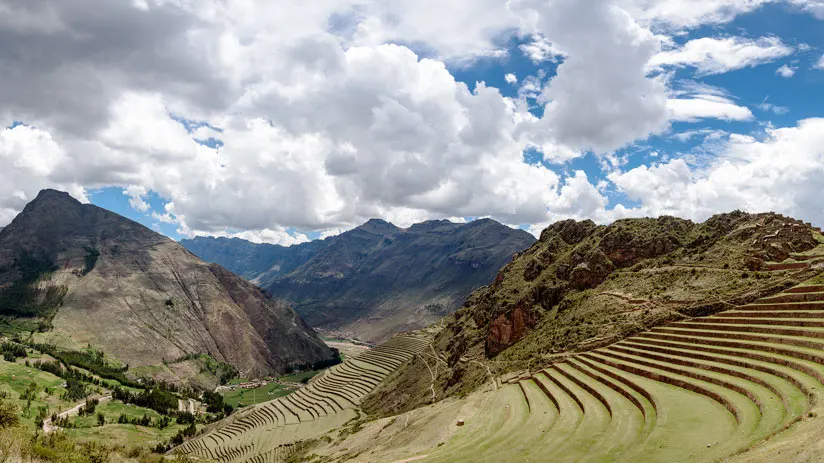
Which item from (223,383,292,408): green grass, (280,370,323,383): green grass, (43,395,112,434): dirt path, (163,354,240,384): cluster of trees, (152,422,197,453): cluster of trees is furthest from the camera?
(280,370,323,383): green grass

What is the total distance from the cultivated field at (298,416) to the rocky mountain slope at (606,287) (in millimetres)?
10464

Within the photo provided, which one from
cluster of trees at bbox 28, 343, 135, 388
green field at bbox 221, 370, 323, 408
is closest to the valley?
cluster of trees at bbox 28, 343, 135, 388

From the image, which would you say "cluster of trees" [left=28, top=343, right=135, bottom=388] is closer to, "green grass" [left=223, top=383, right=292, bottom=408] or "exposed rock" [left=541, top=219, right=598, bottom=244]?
"green grass" [left=223, top=383, right=292, bottom=408]

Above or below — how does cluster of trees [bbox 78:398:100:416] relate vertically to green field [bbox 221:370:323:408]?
above

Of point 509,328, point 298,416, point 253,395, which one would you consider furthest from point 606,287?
point 253,395

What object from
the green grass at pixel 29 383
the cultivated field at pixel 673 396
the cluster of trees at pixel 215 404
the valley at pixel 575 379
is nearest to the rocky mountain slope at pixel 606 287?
the valley at pixel 575 379

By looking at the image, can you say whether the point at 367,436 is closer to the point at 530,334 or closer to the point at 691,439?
the point at 530,334

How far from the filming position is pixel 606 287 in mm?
62906

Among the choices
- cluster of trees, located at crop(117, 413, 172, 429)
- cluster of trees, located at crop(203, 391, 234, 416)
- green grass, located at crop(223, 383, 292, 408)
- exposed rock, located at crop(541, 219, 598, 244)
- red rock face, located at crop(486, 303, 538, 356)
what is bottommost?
green grass, located at crop(223, 383, 292, 408)

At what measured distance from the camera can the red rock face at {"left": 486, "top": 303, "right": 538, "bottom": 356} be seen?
6812cm

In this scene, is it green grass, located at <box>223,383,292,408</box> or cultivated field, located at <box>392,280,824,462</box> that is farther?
green grass, located at <box>223,383,292,408</box>

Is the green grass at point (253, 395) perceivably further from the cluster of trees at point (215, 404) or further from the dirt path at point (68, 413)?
the dirt path at point (68, 413)

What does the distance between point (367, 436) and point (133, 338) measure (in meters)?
165

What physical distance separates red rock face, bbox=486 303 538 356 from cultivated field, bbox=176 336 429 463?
106 feet
